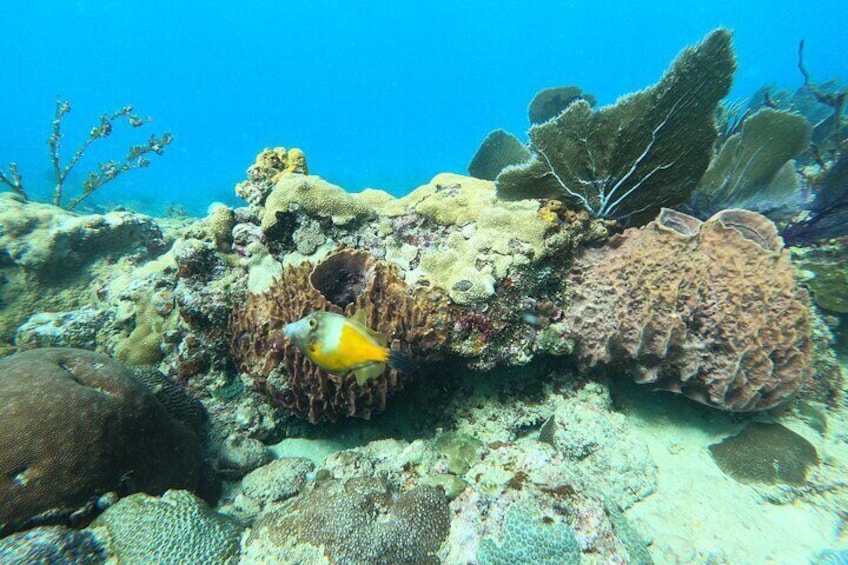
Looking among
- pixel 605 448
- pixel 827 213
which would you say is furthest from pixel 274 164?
pixel 827 213

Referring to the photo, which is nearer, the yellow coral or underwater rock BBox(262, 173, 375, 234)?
underwater rock BBox(262, 173, 375, 234)

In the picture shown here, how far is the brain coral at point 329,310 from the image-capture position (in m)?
3.62

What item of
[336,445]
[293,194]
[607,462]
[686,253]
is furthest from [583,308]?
[293,194]

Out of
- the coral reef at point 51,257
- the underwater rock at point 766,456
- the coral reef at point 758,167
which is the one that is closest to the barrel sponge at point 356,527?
the underwater rock at point 766,456

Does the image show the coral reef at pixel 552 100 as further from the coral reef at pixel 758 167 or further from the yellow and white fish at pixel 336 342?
the yellow and white fish at pixel 336 342

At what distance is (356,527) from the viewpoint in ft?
8.84

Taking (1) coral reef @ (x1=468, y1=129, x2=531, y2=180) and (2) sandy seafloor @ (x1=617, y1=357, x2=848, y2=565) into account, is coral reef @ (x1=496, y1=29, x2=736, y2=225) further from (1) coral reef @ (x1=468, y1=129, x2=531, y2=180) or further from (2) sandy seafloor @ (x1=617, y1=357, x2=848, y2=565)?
(1) coral reef @ (x1=468, y1=129, x2=531, y2=180)

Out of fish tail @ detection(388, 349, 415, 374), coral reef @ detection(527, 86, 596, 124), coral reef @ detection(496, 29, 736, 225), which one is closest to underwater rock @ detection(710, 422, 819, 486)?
coral reef @ detection(496, 29, 736, 225)

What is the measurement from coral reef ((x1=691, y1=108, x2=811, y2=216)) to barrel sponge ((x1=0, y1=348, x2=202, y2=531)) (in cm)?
657

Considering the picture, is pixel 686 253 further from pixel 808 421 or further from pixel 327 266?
pixel 327 266

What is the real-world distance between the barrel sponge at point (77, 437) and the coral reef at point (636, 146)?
398cm

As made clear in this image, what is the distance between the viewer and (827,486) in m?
3.59

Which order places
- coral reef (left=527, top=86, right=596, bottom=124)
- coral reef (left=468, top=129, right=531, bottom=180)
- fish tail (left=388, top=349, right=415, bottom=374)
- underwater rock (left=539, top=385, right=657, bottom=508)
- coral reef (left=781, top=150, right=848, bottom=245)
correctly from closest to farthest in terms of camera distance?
fish tail (left=388, top=349, right=415, bottom=374), underwater rock (left=539, top=385, right=657, bottom=508), coral reef (left=781, top=150, right=848, bottom=245), coral reef (left=468, top=129, right=531, bottom=180), coral reef (left=527, top=86, right=596, bottom=124)

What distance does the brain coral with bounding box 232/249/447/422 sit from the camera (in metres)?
3.62
